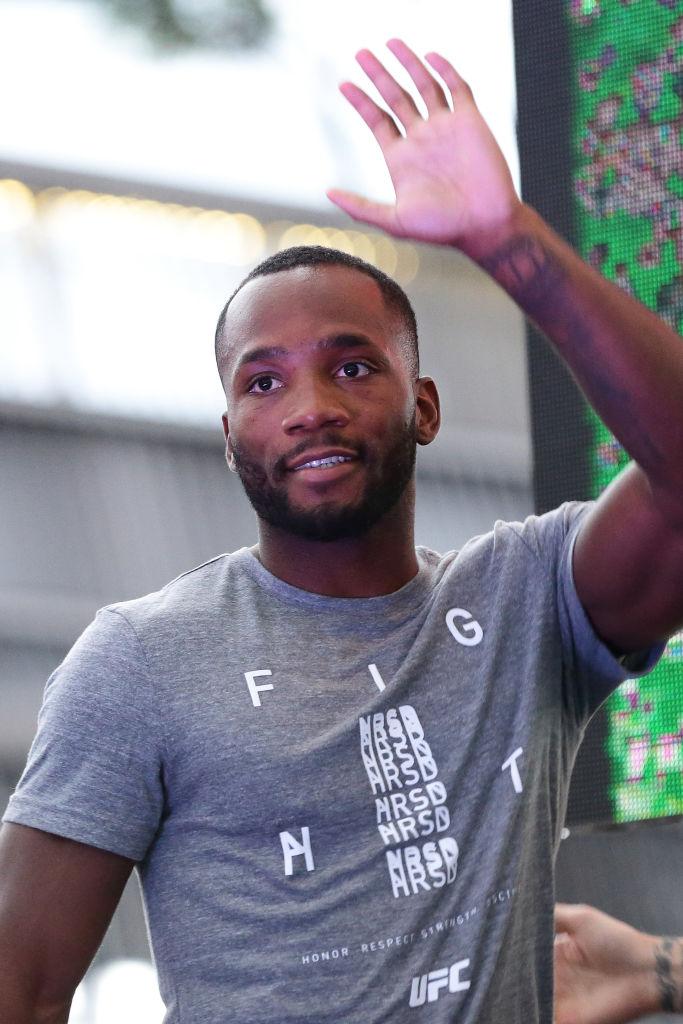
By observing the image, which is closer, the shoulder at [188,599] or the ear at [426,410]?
the shoulder at [188,599]

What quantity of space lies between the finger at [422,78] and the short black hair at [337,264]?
0.25m

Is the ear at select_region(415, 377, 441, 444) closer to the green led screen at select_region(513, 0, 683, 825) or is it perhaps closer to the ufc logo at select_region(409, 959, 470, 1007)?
the green led screen at select_region(513, 0, 683, 825)

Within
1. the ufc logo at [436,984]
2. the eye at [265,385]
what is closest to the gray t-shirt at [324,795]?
the ufc logo at [436,984]

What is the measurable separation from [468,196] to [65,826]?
25.2 inches

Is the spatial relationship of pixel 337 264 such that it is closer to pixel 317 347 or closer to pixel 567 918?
pixel 317 347

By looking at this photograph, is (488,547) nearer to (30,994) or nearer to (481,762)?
(481,762)

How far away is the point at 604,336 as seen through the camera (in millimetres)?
1293

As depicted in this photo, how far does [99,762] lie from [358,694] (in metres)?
0.24

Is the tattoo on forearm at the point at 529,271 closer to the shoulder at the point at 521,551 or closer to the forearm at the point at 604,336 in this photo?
the forearm at the point at 604,336

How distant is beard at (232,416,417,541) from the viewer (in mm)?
1440

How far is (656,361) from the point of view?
1296mm

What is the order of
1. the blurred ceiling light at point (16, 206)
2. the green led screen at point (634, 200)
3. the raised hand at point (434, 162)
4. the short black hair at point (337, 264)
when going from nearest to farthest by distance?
the raised hand at point (434, 162) < the short black hair at point (337, 264) < the green led screen at point (634, 200) < the blurred ceiling light at point (16, 206)

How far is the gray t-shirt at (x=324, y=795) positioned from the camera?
4.30 ft

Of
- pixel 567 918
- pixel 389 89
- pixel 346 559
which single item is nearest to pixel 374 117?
pixel 389 89
